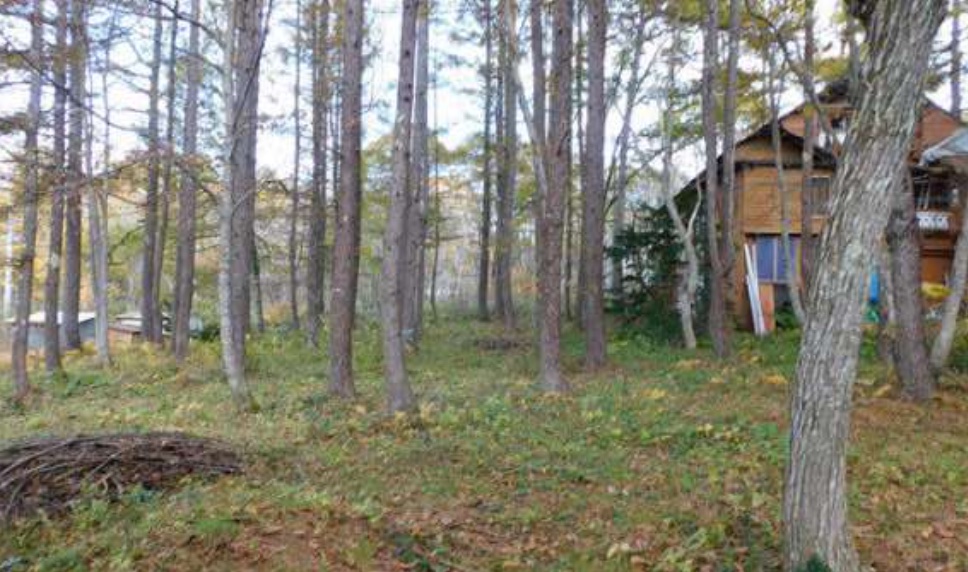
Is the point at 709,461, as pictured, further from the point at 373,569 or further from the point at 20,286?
the point at 20,286

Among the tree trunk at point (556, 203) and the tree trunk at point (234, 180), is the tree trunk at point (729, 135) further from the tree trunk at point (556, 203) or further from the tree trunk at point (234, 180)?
the tree trunk at point (234, 180)

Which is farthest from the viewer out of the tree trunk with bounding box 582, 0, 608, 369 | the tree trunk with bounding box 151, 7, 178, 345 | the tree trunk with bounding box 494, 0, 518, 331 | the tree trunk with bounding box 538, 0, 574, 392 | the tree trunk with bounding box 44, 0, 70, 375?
the tree trunk with bounding box 494, 0, 518, 331

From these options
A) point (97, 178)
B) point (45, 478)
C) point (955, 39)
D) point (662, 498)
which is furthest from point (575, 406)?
point (955, 39)

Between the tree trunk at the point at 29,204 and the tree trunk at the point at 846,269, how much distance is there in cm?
926

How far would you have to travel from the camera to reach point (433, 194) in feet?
84.7

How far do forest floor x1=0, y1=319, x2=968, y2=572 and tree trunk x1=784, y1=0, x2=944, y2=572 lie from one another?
720 millimetres

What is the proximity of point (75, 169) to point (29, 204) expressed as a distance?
91 cm

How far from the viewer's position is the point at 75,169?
919cm

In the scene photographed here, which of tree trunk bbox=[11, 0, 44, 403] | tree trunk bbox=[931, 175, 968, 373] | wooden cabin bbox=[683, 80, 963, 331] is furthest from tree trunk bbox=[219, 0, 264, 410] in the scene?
wooden cabin bbox=[683, 80, 963, 331]

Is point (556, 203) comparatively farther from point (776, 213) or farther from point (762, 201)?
point (776, 213)

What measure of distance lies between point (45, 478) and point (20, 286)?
23.2ft

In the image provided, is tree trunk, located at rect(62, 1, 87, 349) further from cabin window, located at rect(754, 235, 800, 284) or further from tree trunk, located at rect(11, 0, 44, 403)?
cabin window, located at rect(754, 235, 800, 284)

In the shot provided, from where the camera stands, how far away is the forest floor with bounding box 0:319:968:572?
4387 millimetres

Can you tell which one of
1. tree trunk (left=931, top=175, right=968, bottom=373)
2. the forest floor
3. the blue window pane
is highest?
the blue window pane
